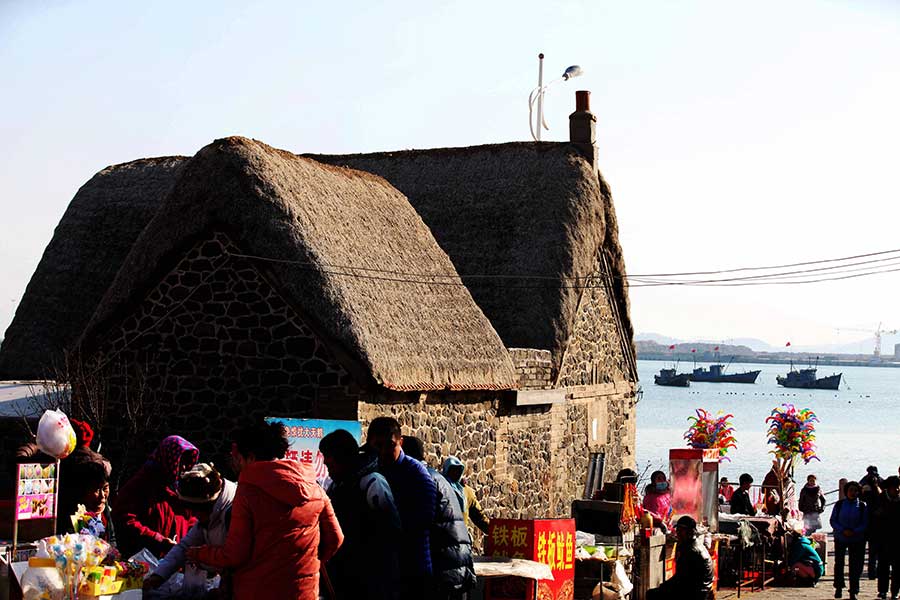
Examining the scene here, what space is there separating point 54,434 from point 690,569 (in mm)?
5885

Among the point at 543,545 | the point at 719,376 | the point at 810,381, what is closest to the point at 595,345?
the point at 543,545

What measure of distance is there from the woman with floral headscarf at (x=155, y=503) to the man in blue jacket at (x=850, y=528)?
979 cm

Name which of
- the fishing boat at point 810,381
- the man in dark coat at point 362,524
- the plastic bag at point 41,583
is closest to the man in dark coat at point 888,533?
the man in dark coat at point 362,524

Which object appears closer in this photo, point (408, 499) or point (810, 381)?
point (408, 499)

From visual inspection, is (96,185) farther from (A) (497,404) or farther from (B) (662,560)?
(B) (662,560)

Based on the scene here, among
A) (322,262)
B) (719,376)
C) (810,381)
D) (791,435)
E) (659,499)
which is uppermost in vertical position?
(322,262)

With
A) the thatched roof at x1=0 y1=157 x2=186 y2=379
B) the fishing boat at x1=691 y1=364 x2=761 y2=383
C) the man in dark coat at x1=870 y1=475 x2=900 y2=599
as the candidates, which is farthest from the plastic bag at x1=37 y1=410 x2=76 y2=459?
the fishing boat at x1=691 y1=364 x2=761 y2=383

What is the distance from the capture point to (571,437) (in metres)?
21.0

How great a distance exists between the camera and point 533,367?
18.8 meters

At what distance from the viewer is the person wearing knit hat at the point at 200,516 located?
6.97m

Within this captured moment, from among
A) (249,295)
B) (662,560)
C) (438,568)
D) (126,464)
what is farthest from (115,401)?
(438,568)

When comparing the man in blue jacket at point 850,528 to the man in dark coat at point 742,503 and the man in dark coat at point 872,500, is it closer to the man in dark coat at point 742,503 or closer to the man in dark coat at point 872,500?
the man in dark coat at point 872,500

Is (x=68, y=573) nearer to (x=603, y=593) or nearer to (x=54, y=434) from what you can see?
(x=54, y=434)

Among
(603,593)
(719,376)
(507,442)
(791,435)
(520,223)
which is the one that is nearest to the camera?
(603,593)
